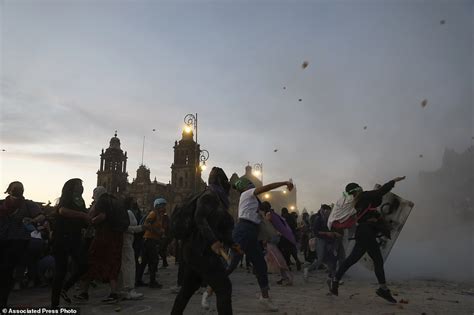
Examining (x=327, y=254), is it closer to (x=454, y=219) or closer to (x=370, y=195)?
(x=370, y=195)

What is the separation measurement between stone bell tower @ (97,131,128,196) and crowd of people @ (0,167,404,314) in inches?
2475

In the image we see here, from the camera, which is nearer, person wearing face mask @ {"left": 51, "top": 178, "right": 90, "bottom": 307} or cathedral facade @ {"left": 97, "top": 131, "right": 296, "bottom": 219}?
person wearing face mask @ {"left": 51, "top": 178, "right": 90, "bottom": 307}

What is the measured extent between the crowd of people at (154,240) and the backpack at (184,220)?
0.04 ft

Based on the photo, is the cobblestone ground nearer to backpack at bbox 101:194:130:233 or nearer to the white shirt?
backpack at bbox 101:194:130:233

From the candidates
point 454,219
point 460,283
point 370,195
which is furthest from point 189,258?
point 454,219

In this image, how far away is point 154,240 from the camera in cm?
768

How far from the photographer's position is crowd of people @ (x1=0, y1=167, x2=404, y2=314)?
11.5ft

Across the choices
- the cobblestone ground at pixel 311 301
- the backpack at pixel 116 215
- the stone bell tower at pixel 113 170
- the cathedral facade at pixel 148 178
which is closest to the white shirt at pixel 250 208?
the cobblestone ground at pixel 311 301

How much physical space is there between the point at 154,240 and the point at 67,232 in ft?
8.74

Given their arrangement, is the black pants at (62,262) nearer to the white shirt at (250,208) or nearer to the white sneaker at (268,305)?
the white shirt at (250,208)

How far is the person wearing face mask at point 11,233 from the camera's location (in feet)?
15.6

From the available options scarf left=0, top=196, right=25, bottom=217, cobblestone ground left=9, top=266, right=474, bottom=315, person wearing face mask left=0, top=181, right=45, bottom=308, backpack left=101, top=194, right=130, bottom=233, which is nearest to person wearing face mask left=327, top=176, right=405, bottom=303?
cobblestone ground left=9, top=266, right=474, bottom=315

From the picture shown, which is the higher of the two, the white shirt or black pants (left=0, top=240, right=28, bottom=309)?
the white shirt

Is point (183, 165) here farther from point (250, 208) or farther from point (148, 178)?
point (250, 208)
